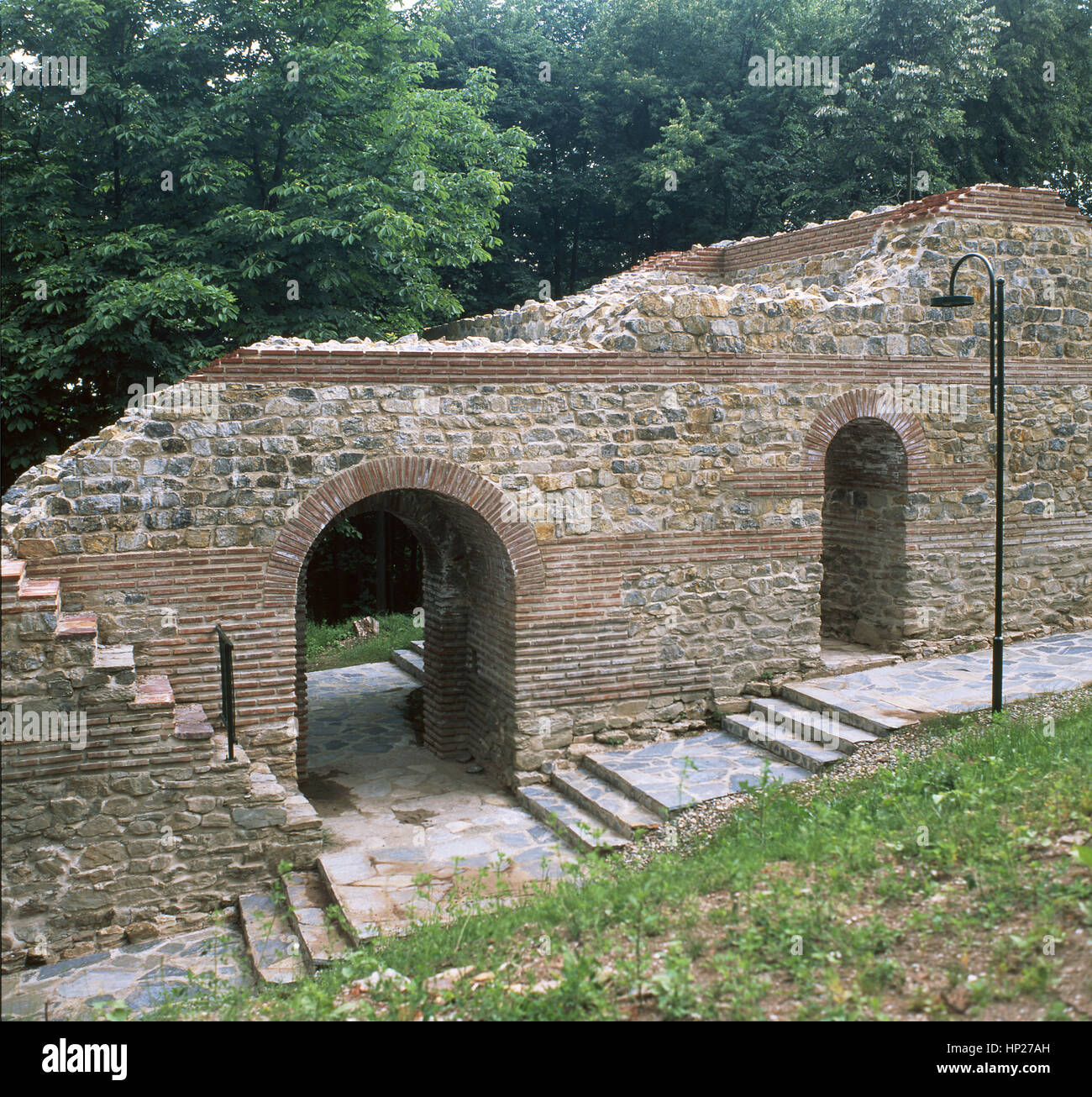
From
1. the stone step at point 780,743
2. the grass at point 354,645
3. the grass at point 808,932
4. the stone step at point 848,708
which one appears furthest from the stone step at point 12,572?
the grass at point 354,645

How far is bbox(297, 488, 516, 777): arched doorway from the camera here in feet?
29.8

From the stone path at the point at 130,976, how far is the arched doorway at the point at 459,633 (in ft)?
7.99

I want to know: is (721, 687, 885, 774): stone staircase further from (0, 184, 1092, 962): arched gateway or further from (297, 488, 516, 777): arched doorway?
(297, 488, 516, 777): arched doorway

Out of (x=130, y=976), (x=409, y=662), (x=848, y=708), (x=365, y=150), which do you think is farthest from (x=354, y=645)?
(x=130, y=976)

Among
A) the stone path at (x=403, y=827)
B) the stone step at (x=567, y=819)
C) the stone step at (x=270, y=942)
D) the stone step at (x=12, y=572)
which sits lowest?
the stone step at (x=270, y=942)

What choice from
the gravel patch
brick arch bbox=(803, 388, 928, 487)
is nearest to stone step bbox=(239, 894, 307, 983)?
the gravel patch

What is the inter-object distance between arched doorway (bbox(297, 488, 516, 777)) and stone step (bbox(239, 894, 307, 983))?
2158mm

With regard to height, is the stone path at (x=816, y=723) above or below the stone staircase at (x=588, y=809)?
above

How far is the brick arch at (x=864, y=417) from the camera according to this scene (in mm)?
9758

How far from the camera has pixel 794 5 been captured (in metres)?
22.4

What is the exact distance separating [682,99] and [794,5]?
3183 mm

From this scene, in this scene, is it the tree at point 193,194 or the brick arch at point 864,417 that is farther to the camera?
the tree at point 193,194

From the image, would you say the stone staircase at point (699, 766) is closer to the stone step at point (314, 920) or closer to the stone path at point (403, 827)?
the stone path at point (403, 827)

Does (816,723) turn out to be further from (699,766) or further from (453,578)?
(453,578)
